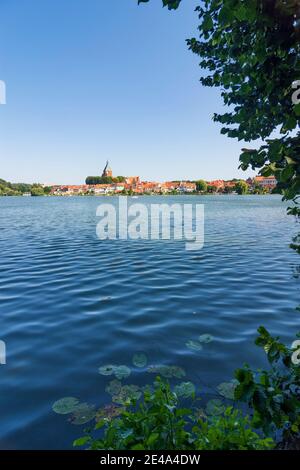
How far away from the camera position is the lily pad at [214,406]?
4266mm

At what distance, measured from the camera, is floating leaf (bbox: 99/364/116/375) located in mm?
5433

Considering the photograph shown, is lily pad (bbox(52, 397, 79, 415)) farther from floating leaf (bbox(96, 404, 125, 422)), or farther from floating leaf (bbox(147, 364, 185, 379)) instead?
floating leaf (bbox(147, 364, 185, 379))

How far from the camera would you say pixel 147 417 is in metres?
2.38

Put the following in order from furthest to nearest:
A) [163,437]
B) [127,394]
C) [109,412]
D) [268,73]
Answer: [127,394] → [109,412] → [268,73] → [163,437]

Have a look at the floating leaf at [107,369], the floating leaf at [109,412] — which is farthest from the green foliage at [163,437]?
the floating leaf at [107,369]

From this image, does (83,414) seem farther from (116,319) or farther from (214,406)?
(116,319)

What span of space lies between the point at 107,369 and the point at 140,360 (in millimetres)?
709

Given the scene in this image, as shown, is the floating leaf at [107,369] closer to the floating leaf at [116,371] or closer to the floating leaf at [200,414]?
the floating leaf at [116,371]

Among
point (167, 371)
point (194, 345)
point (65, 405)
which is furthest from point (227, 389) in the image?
point (65, 405)

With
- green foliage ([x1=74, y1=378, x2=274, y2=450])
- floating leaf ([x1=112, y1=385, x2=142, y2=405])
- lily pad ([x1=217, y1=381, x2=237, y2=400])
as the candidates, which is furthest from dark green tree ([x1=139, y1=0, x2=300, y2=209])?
floating leaf ([x1=112, y1=385, x2=142, y2=405])

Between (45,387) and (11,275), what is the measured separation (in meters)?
8.65

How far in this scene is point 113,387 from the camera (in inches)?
197

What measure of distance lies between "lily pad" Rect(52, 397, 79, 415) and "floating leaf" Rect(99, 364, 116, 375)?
0.81 m

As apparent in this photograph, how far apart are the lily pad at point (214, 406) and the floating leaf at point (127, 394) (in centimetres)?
114
